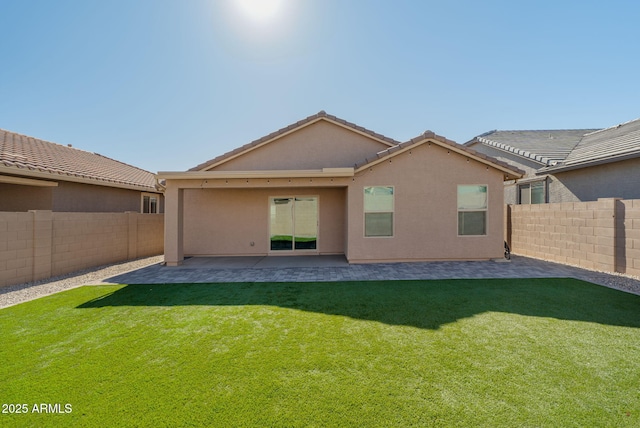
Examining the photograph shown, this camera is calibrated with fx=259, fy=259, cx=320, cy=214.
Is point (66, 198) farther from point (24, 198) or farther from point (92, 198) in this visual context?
point (24, 198)

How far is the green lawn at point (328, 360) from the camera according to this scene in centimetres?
269

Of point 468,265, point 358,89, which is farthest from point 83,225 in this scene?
point 468,265

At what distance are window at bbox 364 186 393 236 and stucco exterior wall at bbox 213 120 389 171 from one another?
2.85 metres

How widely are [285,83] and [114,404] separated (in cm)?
1326

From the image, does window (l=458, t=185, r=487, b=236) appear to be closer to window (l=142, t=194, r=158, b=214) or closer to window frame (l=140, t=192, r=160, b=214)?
window frame (l=140, t=192, r=160, b=214)

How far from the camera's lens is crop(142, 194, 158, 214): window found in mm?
14994

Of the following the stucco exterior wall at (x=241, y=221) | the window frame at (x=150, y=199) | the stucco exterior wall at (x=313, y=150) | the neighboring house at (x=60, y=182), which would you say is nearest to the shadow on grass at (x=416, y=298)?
the stucco exterior wall at (x=241, y=221)

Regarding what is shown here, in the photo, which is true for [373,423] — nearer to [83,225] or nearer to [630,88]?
[83,225]

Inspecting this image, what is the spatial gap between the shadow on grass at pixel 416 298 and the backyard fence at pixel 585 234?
227 cm

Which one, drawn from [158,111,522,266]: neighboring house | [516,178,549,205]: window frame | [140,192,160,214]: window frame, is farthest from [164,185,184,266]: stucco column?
[516,178,549,205]: window frame

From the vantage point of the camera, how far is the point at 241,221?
12250mm

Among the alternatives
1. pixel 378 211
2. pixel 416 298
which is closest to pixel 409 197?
pixel 378 211

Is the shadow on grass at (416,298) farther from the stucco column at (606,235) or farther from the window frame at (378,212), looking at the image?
the window frame at (378,212)

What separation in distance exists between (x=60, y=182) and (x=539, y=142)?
86.0 ft
